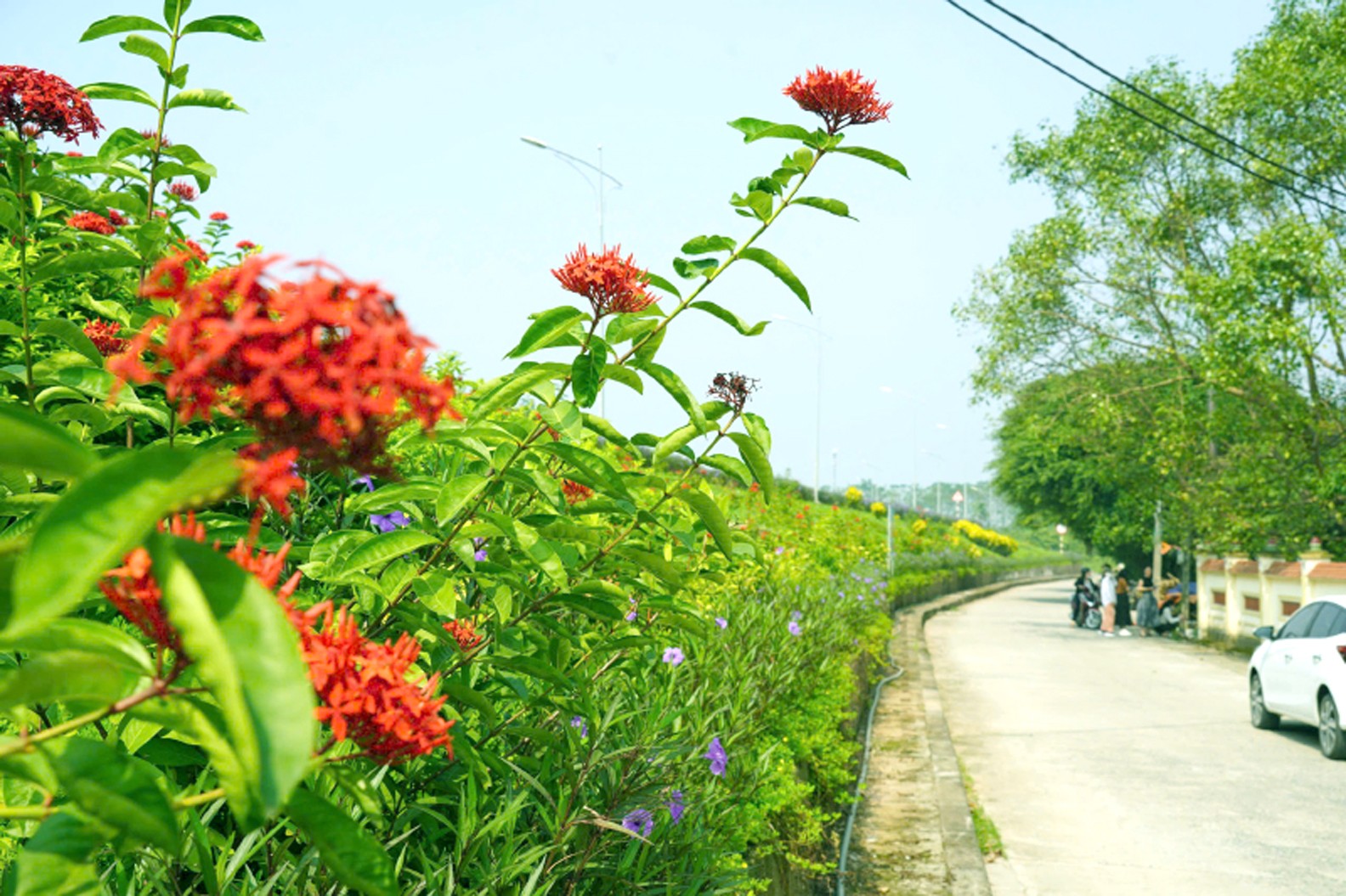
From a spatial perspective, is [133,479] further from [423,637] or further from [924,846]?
[924,846]

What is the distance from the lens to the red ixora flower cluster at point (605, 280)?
1.68m

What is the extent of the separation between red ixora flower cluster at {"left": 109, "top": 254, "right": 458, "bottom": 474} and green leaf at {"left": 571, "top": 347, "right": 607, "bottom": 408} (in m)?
0.99

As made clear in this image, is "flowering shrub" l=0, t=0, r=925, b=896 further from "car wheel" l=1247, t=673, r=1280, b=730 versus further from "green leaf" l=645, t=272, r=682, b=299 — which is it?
"car wheel" l=1247, t=673, r=1280, b=730

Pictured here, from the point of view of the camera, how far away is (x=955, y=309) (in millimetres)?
28250

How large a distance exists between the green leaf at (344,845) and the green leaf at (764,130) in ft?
5.99

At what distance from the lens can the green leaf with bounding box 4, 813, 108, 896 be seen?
77 cm

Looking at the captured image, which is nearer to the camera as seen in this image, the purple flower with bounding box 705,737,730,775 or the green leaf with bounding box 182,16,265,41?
the green leaf with bounding box 182,16,265,41

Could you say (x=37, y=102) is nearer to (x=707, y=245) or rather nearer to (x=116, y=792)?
(x=707, y=245)

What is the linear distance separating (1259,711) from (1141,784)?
402cm

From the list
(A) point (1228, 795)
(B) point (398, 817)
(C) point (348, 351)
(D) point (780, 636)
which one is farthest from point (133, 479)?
(A) point (1228, 795)

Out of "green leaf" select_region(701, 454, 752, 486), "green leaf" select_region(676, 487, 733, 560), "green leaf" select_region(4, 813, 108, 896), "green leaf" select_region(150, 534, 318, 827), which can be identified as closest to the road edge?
"green leaf" select_region(701, 454, 752, 486)

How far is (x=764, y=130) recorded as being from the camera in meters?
2.39

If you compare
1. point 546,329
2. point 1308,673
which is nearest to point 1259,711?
point 1308,673

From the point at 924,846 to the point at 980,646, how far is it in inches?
589
